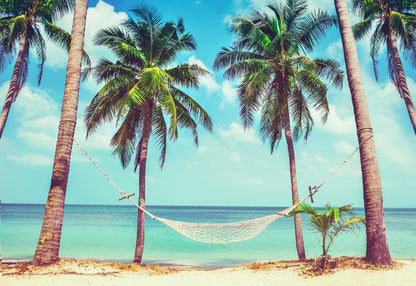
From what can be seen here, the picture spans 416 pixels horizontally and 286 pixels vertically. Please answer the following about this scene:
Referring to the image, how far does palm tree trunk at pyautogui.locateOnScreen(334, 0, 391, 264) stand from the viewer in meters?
4.02

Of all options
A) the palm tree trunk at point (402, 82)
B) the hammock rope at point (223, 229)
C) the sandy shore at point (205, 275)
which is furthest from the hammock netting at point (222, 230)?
the palm tree trunk at point (402, 82)

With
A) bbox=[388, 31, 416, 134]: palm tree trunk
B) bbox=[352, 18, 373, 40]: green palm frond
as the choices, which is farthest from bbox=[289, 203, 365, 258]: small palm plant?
bbox=[352, 18, 373, 40]: green palm frond

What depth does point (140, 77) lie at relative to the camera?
651 cm

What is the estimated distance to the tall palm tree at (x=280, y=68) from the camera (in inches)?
258

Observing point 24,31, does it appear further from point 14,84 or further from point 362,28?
point 362,28

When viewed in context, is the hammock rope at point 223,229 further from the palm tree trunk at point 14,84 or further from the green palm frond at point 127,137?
the palm tree trunk at point 14,84

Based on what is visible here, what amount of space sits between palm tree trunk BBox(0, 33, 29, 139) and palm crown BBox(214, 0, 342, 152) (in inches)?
175

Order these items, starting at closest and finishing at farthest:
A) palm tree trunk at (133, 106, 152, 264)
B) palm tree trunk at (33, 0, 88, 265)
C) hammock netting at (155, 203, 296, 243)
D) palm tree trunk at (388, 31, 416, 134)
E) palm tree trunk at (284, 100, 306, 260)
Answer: palm tree trunk at (33, 0, 88, 265), hammock netting at (155, 203, 296, 243), palm tree trunk at (284, 100, 306, 260), palm tree trunk at (133, 106, 152, 264), palm tree trunk at (388, 31, 416, 134)

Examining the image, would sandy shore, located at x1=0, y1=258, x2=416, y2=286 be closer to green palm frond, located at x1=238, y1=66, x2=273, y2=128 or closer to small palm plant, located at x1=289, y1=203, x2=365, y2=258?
Answer: small palm plant, located at x1=289, y1=203, x2=365, y2=258

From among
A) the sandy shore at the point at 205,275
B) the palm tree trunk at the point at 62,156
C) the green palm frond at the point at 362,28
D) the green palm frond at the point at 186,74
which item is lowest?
the sandy shore at the point at 205,275

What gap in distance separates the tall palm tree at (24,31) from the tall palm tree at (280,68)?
3898mm

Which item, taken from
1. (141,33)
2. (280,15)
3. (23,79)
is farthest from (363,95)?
(23,79)

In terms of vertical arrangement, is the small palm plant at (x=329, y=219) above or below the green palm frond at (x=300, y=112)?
below

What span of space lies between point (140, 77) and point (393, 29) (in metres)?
5.83
